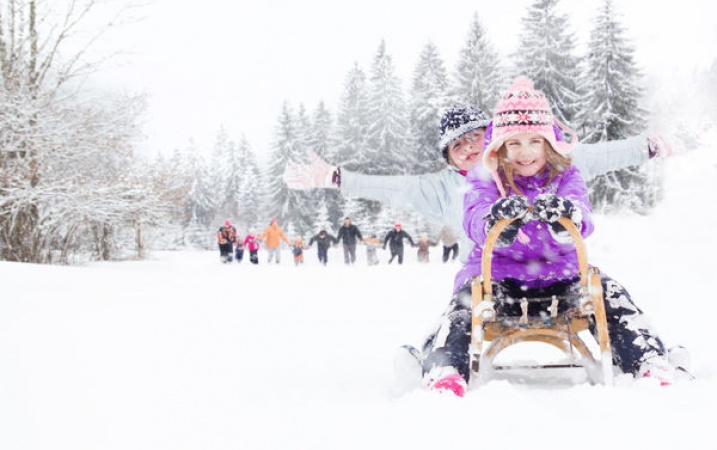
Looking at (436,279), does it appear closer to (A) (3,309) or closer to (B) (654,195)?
(A) (3,309)

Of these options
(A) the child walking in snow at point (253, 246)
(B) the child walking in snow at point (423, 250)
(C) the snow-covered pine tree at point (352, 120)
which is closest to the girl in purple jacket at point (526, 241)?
(A) the child walking in snow at point (253, 246)

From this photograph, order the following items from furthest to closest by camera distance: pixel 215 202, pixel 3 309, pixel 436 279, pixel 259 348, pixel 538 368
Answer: pixel 215 202
pixel 436 279
pixel 3 309
pixel 259 348
pixel 538 368

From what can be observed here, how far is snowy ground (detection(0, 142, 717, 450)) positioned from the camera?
5.82ft

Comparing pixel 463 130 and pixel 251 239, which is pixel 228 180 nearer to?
pixel 251 239

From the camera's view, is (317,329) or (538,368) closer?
(538,368)

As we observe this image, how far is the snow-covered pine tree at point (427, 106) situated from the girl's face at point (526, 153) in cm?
3092

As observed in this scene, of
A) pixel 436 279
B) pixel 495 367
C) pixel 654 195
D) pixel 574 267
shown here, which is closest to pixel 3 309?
pixel 495 367

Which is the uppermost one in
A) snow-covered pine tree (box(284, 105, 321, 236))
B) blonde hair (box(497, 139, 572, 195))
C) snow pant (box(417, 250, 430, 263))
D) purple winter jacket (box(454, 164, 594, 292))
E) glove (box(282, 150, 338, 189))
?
snow-covered pine tree (box(284, 105, 321, 236))

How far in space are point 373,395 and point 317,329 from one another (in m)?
2.35

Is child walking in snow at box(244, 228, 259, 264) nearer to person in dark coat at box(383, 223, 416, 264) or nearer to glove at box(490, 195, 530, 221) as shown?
person in dark coat at box(383, 223, 416, 264)

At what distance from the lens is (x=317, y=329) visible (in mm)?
5094

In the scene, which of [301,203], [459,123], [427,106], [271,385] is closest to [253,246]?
[427,106]

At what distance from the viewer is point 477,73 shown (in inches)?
1219

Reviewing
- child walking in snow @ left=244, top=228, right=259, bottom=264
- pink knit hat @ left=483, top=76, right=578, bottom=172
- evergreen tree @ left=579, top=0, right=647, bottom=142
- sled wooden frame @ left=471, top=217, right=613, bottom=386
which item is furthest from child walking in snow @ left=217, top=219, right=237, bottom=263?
sled wooden frame @ left=471, top=217, right=613, bottom=386
